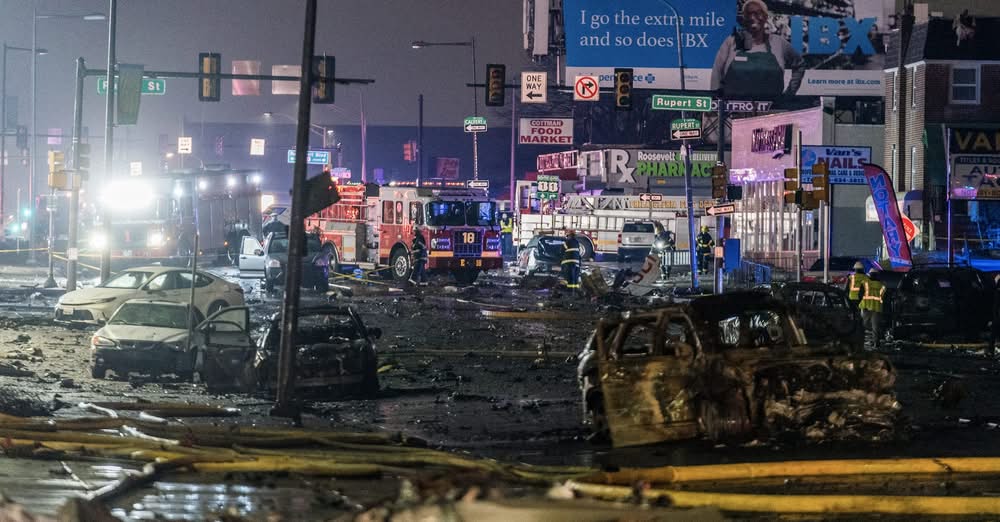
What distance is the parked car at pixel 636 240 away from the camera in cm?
5741

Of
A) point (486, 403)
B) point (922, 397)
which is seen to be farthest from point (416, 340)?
point (922, 397)

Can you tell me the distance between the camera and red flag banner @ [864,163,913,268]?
111ft

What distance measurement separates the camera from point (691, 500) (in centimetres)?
959

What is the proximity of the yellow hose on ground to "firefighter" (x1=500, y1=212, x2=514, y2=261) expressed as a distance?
51681mm

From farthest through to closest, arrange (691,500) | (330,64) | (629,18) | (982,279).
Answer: (629,18)
(330,64)
(982,279)
(691,500)

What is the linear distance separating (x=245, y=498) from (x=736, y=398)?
485cm

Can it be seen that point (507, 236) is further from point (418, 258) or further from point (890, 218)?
point (890, 218)

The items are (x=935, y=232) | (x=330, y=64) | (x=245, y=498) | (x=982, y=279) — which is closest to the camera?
(x=245, y=498)

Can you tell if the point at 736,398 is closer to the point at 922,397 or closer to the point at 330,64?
the point at 922,397

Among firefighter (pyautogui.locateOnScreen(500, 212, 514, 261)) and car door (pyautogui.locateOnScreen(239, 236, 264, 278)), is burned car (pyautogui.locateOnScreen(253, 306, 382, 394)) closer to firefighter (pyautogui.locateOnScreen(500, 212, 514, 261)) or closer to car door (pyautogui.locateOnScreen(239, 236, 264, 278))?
car door (pyautogui.locateOnScreen(239, 236, 264, 278))

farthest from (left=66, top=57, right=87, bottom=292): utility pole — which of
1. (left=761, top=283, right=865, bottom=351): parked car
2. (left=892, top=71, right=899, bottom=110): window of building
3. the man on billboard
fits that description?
the man on billboard

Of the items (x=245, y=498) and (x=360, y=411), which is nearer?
(x=245, y=498)

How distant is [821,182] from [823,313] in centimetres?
1132

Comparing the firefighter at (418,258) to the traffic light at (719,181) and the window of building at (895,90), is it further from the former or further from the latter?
the window of building at (895,90)
